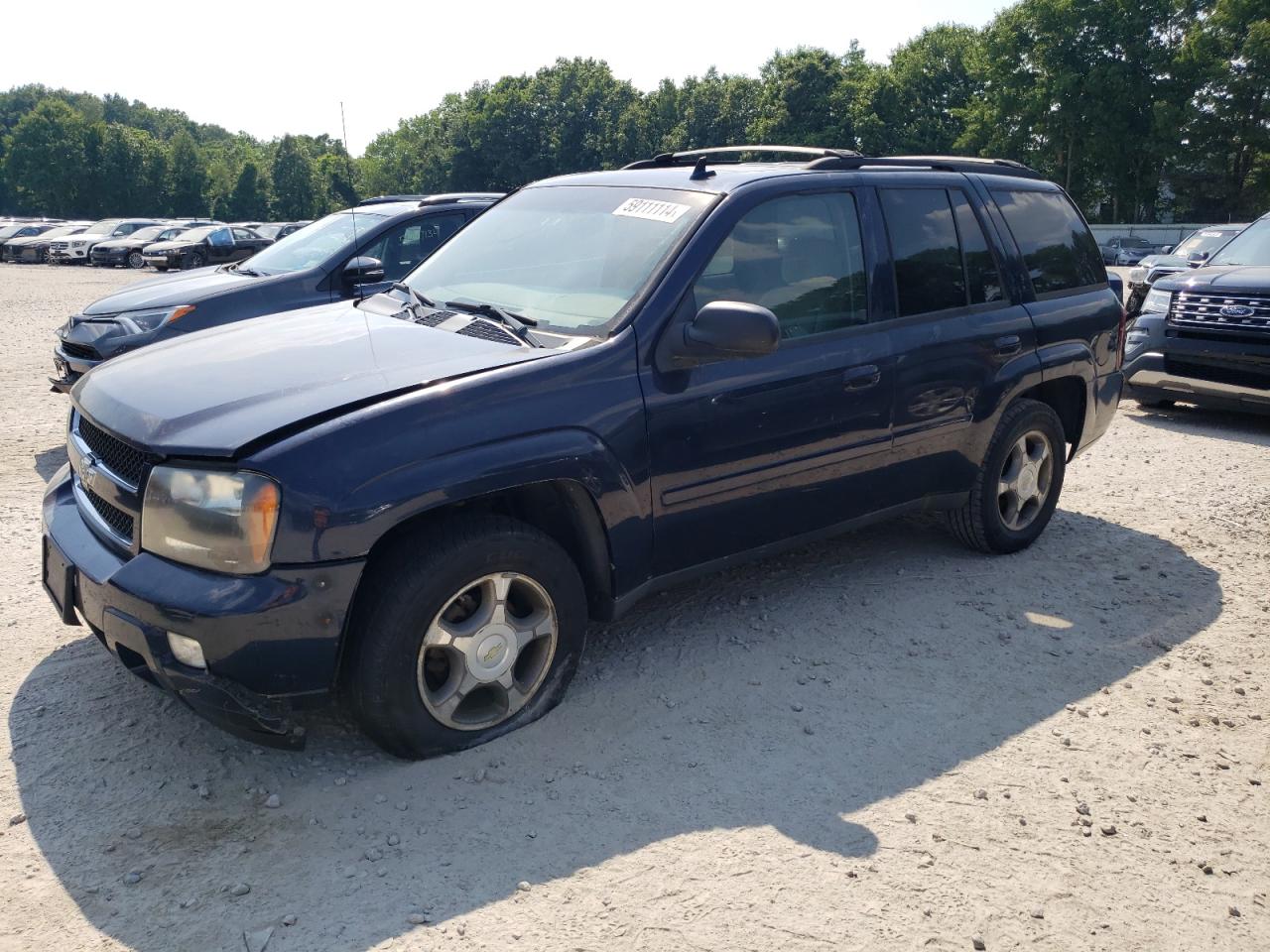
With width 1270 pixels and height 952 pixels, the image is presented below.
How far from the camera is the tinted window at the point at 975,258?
501 cm

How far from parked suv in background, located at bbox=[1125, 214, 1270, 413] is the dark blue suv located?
13.0 feet

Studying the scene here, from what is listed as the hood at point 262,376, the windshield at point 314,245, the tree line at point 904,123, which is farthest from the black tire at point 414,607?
the tree line at point 904,123

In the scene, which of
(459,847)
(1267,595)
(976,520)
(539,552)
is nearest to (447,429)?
(539,552)

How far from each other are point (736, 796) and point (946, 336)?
2.44 metres

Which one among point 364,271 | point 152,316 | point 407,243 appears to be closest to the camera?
point 364,271

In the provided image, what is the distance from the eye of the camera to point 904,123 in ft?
218

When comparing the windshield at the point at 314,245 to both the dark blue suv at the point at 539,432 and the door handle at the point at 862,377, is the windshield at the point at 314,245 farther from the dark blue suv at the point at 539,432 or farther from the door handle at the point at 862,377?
the door handle at the point at 862,377

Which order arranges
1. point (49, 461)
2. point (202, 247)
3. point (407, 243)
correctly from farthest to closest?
point (202, 247) → point (407, 243) → point (49, 461)

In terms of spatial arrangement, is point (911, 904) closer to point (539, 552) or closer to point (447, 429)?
point (539, 552)

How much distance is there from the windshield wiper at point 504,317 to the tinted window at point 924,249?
1.71 meters

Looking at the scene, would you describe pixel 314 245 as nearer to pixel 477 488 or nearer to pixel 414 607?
pixel 477 488

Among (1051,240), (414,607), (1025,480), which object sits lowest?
(1025,480)

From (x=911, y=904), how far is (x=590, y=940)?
87cm

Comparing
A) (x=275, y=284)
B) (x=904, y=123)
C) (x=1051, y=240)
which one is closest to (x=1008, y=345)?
(x=1051, y=240)
